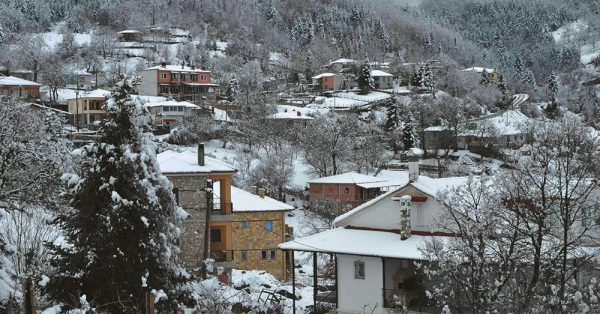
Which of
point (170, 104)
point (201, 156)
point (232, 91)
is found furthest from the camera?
point (232, 91)

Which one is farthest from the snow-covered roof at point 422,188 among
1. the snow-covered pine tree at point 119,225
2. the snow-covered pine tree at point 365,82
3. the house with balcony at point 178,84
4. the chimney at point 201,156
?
the snow-covered pine tree at point 365,82

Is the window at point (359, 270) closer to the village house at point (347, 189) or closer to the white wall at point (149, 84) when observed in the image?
the village house at point (347, 189)

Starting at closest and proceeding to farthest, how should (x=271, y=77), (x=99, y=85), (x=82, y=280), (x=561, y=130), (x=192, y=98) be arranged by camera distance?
(x=82, y=280), (x=561, y=130), (x=192, y=98), (x=99, y=85), (x=271, y=77)

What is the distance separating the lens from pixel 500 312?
50.7ft

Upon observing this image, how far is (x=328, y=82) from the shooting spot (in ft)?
352

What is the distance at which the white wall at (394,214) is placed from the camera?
76.1 ft

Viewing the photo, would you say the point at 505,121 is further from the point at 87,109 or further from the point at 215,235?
the point at 215,235

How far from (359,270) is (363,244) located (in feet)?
2.69

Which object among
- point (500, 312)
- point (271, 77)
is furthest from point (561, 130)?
point (271, 77)

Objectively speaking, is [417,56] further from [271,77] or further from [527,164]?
[527,164]

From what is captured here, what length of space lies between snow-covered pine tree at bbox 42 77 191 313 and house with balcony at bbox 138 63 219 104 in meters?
74.0

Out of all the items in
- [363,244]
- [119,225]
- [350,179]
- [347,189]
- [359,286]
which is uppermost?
[119,225]

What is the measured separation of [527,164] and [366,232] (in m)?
8.41

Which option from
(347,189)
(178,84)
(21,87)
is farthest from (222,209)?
(178,84)
